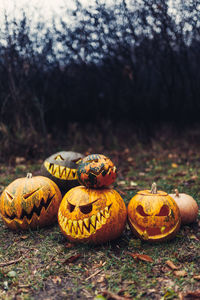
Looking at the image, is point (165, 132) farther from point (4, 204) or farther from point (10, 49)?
point (4, 204)

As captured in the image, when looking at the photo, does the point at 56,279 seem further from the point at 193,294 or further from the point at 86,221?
the point at 193,294

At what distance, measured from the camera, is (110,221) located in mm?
3051

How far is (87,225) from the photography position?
3.03 m

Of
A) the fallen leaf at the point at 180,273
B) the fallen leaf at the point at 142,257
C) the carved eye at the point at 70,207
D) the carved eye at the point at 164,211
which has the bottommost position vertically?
the fallen leaf at the point at 180,273

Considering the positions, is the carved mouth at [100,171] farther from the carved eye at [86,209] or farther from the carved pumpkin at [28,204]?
the carved pumpkin at [28,204]

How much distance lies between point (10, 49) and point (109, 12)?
2.98 m

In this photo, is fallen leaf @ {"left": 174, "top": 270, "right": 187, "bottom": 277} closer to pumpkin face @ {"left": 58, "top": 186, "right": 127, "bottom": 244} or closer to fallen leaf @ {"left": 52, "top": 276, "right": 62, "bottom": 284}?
pumpkin face @ {"left": 58, "top": 186, "right": 127, "bottom": 244}

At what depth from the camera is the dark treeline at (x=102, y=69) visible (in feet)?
25.0

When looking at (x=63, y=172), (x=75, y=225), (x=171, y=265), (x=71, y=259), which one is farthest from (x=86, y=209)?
(x=171, y=265)

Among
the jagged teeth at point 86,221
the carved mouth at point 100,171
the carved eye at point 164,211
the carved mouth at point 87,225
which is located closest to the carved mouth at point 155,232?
the carved eye at point 164,211

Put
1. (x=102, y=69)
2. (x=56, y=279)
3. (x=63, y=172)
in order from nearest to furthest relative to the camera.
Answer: (x=56, y=279), (x=63, y=172), (x=102, y=69)

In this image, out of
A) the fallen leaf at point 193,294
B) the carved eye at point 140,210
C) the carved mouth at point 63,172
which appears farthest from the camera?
the carved mouth at point 63,172

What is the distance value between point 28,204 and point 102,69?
6367mm

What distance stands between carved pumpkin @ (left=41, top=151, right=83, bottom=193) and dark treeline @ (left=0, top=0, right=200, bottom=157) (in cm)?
370
